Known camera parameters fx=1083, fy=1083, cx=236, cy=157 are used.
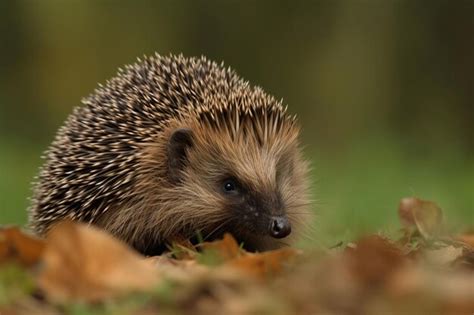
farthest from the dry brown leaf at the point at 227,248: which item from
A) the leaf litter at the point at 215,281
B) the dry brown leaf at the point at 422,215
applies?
the dry brown leaf at the point at 422,215

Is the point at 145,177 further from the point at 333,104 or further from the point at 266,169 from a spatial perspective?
the point at 333,104

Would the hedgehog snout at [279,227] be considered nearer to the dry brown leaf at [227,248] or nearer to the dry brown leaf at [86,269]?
the dry brown leaf at [227,248]

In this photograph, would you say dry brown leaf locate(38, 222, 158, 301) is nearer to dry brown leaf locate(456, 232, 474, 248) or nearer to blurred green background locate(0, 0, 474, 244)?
dry brown leaf locate(456, 232, 474, 248)

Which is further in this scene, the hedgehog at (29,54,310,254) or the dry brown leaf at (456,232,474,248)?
the hedgehog at (29,54,310,254)

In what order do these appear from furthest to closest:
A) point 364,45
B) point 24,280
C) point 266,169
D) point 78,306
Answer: point 364,45, point 266,169, point 24,280, point 78,306

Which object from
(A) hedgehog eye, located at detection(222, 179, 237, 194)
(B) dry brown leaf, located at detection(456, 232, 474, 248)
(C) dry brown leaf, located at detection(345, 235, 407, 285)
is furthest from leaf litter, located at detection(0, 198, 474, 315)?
(A) hedgehog eye, located at detection(222, 179, 237, 194)

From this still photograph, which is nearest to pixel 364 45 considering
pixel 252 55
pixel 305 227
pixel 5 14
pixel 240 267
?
pixel 252 55
